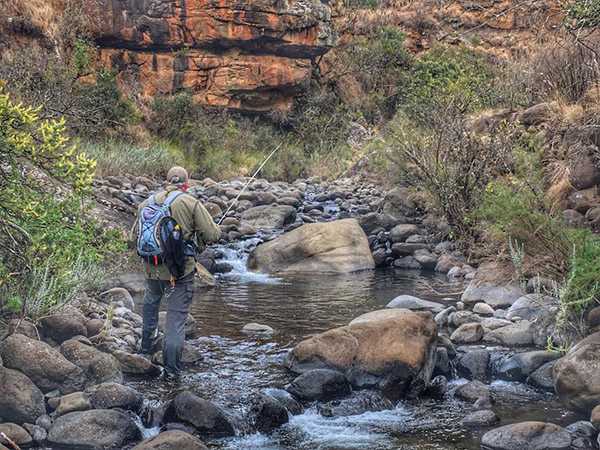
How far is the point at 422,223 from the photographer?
1337cm

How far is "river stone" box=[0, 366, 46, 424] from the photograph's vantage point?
16.8ft

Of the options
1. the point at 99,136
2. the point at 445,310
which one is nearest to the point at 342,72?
the point at 99,136

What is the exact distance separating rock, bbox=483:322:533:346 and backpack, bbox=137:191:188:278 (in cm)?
320

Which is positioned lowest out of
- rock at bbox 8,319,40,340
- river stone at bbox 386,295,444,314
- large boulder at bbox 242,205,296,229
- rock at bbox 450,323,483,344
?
large boulder at bbox 242,205,296,229

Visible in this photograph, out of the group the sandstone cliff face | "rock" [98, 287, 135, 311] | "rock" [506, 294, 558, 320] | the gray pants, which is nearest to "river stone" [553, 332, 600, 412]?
"rock" [506, 294, 558, 320]

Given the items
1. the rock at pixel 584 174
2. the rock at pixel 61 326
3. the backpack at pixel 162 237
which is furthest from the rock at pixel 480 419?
the rock at pixel 584 174

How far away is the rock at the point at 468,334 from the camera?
291 inches

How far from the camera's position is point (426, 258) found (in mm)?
11992

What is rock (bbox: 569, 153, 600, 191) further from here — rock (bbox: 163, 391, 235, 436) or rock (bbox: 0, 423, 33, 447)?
rock (bbox: 0, 423, 33, 447)

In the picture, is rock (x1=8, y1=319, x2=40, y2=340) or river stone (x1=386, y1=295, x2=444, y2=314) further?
river stone (x1=386, y1=295, x2=444, y2=314)

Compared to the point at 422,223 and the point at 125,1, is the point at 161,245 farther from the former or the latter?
the point at 125,1

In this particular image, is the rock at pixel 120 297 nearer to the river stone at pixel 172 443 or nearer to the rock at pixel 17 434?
the rock at pixel 17 434

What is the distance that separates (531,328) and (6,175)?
4956 millimetres

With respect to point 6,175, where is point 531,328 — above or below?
below
